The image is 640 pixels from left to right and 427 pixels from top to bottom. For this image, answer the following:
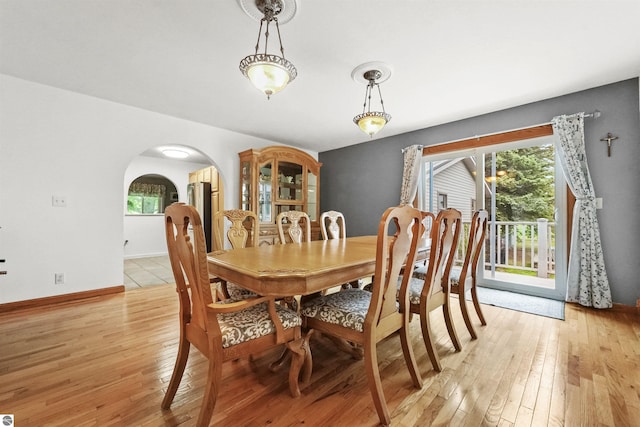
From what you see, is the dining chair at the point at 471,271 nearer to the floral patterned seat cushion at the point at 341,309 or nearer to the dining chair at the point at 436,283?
the dining chair at the point at 436,283

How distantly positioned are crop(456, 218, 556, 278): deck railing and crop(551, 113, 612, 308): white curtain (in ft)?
2.96

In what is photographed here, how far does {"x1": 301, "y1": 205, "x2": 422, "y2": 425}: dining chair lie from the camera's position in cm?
124

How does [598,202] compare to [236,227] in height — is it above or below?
above

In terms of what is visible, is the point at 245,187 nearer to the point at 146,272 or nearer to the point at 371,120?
the point at 146,272

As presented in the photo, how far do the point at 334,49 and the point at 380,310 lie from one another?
199 centimetres

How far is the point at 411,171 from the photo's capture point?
419 centimetres

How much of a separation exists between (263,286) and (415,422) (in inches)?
38.0

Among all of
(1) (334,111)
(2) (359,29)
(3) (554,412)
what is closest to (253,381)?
(3) (554,412)

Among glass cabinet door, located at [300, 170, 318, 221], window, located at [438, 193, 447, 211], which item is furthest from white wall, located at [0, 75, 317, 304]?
window, located at [438, 193, 447, 211]

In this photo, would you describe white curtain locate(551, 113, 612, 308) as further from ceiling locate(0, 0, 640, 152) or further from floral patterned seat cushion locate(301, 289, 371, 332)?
floral patterned seat cushion locate(301, 289, 371, 332)

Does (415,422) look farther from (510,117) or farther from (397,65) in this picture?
(510,117)

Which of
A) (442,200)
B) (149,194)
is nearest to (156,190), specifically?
(149,194)

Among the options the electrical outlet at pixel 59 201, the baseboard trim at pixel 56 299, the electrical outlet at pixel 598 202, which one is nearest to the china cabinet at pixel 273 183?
the baseboard trim at pixel 56 299

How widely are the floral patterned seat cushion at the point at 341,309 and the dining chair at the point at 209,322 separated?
160 mm
